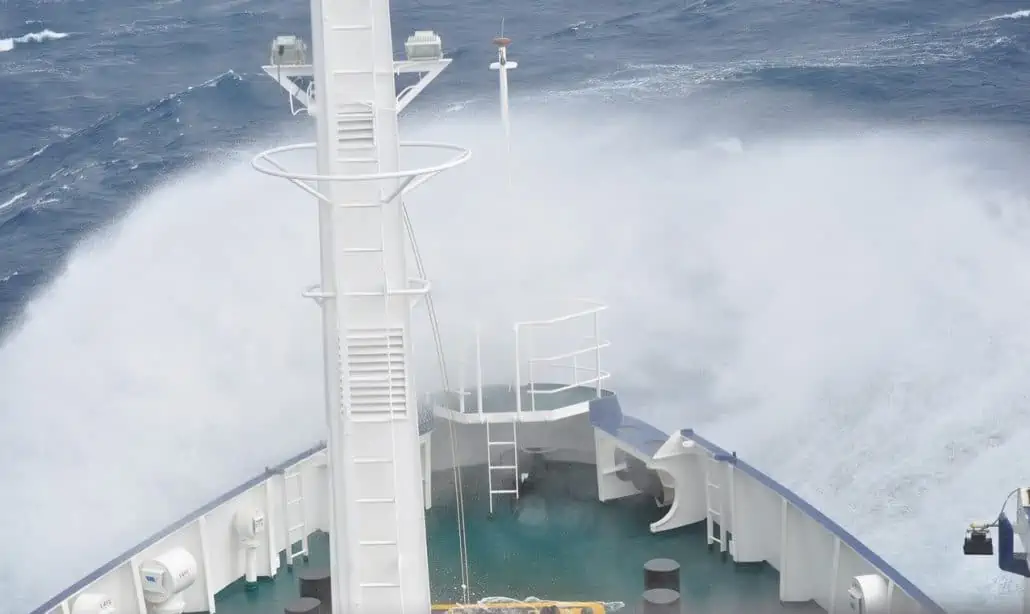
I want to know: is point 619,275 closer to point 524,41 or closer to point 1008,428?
point 1008,428

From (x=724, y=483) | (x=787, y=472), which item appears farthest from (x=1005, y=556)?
(x=787, y=472)

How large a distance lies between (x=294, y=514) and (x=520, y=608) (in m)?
3.91

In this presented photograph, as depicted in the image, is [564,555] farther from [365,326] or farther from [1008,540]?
[365,326]

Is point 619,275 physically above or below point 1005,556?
below

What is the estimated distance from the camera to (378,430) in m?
9.52

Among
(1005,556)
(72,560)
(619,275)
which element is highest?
(1005,556)

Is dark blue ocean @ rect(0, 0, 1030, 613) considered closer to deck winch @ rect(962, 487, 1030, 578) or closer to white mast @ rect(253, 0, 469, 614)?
white mast @ rect(253, 0, 469, 614)

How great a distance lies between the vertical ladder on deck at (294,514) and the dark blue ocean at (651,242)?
11.8 ft

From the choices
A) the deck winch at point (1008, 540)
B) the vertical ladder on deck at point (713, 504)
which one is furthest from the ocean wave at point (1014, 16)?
the deck winch at point (1008, 540)

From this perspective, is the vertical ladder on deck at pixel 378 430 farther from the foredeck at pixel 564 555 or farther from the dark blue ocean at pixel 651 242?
the dark blue ocean at pixel 651 242

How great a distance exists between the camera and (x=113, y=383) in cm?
2509

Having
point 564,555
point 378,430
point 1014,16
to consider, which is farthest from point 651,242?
point 378,430

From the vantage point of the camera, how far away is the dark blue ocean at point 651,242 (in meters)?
21.8

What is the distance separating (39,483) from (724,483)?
40.9 ft
